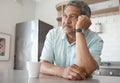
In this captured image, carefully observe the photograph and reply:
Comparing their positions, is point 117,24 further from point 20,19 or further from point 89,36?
point 20,19

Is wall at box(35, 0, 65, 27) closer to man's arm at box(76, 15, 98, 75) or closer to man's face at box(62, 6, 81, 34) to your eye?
man's face at box(62, 6, 81, 34)

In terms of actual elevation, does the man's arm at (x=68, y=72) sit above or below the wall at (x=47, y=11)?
below

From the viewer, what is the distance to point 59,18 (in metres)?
3.58

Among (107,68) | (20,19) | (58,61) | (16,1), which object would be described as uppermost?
(16,1)

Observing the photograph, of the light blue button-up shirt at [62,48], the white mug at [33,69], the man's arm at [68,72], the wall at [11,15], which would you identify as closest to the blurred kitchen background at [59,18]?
the wall at [11,15]

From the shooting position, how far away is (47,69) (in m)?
1.17

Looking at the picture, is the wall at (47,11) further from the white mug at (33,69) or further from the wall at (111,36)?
the white mug at (33,69)

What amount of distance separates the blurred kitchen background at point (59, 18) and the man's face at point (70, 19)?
1.40 meters

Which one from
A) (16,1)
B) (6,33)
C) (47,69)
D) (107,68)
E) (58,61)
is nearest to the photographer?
(47,69)

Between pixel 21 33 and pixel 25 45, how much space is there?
0.87ft

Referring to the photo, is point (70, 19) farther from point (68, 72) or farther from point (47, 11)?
point (47, 11)

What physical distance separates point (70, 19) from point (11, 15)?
251cm

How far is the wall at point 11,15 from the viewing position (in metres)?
3.49

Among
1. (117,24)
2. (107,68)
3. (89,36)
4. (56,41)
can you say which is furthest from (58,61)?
(117,24)
